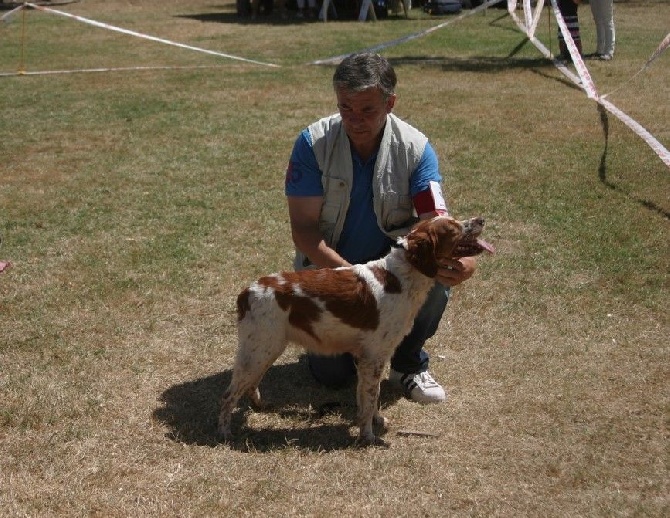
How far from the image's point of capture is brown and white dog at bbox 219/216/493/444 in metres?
3.73

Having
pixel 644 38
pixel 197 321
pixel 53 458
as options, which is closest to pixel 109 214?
pixel 197 321

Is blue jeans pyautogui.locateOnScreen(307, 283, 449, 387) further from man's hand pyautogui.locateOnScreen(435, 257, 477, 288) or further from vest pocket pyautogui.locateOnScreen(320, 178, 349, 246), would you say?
vest pocket pyautogui.locateOnScreen(320, 178, 349, 246)

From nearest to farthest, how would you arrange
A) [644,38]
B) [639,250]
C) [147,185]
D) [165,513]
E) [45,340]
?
[165,513], [45,340], [639,250], [147,185], [644,38]

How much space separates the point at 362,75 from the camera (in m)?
3.75

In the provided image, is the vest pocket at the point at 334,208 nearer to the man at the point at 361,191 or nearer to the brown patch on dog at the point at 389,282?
the man at the point at 361,191

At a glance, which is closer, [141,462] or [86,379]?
[141,462]

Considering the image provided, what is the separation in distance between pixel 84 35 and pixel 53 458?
56.4ft

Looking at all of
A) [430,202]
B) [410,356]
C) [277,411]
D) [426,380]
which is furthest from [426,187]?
[277,411]

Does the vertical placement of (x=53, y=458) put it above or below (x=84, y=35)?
below

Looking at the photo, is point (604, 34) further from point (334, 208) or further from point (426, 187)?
point (334, 208)

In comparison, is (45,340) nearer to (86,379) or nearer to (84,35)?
(86,379)

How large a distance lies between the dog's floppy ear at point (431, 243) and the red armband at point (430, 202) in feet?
1.17

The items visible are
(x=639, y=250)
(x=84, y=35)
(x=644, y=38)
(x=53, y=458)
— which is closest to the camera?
(x=53, y=458)

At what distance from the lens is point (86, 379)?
177 inches
